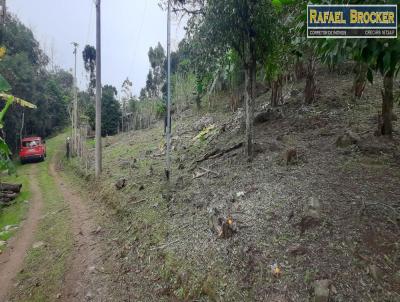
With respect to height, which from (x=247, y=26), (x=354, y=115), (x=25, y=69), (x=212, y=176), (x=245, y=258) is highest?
(x=25, y=69)

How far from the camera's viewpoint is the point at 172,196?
805 centimetres

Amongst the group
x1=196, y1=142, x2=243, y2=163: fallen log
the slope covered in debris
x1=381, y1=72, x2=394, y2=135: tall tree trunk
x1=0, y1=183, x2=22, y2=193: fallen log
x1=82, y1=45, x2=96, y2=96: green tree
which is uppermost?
x1=82, y1=45, x2=96, y2=96: green tree

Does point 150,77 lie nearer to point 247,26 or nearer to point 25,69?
point 25,69

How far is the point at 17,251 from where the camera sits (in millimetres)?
8398

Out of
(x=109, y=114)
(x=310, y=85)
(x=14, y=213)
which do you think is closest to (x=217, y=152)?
(x=310, y=85)

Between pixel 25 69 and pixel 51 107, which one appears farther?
pixel 51 107

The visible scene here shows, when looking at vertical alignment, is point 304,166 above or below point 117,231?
above

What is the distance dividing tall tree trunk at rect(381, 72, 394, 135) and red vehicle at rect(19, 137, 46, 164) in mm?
23897

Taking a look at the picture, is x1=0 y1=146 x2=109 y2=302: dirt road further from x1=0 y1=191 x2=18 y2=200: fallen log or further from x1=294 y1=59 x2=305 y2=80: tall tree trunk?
x1=294 y1=59 x2=305 y2=80: tall tree trunk

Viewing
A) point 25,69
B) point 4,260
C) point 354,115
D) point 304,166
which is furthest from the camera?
point 25,69

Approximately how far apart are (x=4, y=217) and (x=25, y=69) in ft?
60.3

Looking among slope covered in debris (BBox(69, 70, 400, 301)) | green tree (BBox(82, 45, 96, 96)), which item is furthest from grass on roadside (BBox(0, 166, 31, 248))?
green tree (BBox(82, 45, 96, 96))

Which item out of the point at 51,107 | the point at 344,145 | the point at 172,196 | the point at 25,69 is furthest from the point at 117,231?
the point at 51,107

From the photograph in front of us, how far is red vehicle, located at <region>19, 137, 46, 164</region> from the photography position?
77.8 ft
